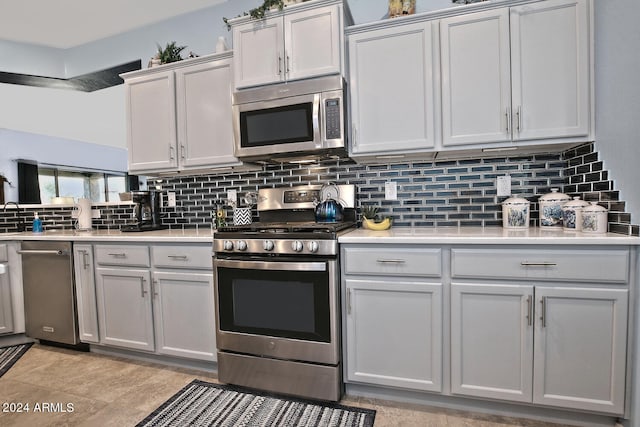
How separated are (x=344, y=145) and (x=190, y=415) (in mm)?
1686

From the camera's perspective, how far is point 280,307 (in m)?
1.85

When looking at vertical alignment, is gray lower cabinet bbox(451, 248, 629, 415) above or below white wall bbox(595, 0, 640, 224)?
below

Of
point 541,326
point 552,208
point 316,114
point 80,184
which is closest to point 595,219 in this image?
point 552,208

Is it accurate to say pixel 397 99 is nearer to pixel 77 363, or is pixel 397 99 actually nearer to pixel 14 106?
pixel 77 363

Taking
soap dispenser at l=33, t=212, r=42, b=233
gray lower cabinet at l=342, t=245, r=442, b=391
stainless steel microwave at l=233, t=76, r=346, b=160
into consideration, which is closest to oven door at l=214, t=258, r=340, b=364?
gray lower cabinet at l=342, t=245, r=442, b=391

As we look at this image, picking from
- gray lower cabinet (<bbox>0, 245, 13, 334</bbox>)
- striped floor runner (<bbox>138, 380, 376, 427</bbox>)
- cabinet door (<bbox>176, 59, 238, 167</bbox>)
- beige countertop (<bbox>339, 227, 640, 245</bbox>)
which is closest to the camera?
A: beige countertop (<bbox>339, 227, 640, 245</bbox>)

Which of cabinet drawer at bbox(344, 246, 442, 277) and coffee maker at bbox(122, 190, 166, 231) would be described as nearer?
cabinet drawer at bbox(344, 246, 442, 277)

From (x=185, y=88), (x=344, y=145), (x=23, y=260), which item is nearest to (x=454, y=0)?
(x=344, y=145)

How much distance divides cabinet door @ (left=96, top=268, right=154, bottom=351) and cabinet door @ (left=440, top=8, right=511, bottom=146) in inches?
85.2

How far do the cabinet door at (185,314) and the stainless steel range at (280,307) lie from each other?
132mm

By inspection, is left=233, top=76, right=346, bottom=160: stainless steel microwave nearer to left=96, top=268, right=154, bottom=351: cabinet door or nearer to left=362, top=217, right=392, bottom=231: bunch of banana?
left=362, top=217, right=392, bottom=231: bunch of banana

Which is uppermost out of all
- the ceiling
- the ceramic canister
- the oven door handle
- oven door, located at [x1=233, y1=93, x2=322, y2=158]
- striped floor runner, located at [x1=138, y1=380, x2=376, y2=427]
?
the ceiling

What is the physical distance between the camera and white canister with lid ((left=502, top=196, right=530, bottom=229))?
6.35ft

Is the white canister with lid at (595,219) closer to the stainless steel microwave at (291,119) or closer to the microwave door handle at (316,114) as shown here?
the stainless steel microwave at (291,119)
